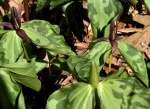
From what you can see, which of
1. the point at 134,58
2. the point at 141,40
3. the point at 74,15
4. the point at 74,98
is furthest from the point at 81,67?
the point at 141,40

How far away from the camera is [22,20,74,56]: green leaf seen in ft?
5.07

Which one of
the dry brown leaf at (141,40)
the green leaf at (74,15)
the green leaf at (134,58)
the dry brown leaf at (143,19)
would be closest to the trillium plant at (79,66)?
the green leaf at (134,58)

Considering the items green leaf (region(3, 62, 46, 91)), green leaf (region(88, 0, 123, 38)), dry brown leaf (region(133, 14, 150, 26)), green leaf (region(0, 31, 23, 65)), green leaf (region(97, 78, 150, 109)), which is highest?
green leaf (region(88, 0, 123, 38))

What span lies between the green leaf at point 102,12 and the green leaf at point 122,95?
0.29 m

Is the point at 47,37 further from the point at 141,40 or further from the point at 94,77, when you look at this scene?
the point at 141,40

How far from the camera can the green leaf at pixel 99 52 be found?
59.8 inches

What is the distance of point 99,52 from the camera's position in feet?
5.02

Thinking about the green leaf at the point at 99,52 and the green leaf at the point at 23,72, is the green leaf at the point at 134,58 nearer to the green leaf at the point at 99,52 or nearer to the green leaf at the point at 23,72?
the green leaf at the point at 99,52

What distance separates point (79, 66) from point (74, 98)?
0.12m

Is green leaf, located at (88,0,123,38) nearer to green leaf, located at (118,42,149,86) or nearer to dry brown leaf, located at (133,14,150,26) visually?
green leaf, located at (118,42,149,86)

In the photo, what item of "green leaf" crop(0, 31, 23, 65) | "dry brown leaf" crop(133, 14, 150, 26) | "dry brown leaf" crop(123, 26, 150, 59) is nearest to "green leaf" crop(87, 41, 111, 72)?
"green leaf" crop(0, 31, 23, 65)

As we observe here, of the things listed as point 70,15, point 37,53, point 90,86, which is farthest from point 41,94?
point 90,86

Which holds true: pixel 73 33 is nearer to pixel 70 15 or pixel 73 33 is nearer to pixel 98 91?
pixel 70 15

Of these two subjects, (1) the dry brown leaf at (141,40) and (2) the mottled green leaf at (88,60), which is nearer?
(2) the mottled green leaf at (88,60)
